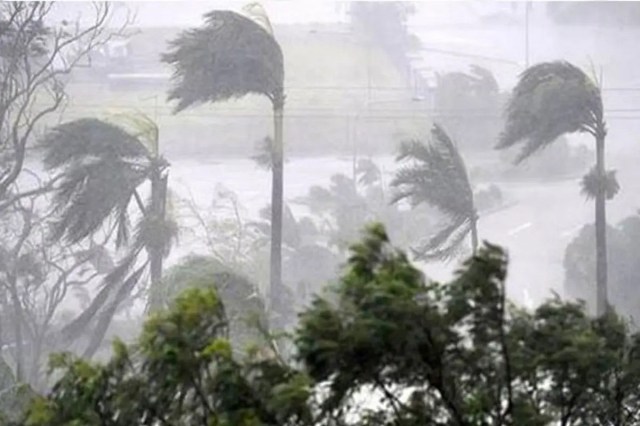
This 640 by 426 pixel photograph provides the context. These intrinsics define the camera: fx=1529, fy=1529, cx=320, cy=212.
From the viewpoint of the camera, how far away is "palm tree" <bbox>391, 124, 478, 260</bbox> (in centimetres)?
362

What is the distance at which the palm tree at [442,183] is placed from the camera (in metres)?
3.62

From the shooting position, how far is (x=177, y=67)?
3650 millimetres

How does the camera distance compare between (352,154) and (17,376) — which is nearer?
(17,376)

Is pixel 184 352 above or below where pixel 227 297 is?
above

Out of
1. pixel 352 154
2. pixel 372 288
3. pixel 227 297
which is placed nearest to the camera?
pixel 372 288

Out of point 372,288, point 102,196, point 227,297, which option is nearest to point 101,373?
point 372,288

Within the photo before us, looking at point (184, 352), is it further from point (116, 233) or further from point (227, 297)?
point (116, 233)

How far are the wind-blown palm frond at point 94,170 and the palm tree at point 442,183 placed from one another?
24.3 inches

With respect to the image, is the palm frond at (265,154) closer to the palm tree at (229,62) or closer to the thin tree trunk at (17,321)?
the palm tree at (229,62)

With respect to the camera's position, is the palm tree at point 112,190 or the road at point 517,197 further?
the road at point 517,197

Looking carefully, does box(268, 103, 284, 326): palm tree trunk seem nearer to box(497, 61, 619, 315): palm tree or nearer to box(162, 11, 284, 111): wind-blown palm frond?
box(162, 11, 284, 111): wind-blown palm frond

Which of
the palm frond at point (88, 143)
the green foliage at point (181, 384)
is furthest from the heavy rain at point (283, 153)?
the green foliage at point (181, 384)

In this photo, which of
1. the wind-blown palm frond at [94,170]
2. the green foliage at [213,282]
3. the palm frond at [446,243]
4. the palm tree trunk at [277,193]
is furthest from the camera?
the palm tree trunk at [277,193]

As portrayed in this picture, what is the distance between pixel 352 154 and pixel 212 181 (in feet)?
1.18
